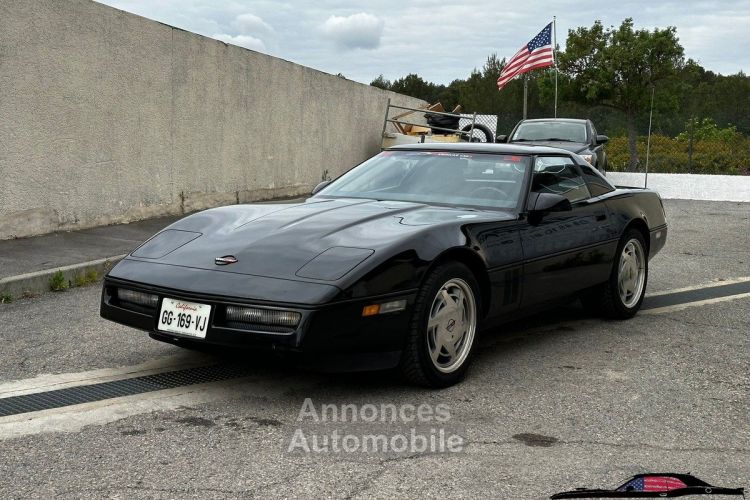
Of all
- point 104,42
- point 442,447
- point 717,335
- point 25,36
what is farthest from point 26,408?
point 104,42

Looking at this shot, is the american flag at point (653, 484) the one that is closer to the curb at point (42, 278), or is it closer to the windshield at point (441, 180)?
the windshield at point (441, 180)

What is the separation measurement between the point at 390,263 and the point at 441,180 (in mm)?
1460

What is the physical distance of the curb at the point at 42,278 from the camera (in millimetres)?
6836

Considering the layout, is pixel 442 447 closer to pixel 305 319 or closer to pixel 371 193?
pixel 305 319

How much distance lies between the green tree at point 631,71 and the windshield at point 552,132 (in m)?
22.5

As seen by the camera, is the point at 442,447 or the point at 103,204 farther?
the point at 103,204

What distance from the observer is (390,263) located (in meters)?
4.26

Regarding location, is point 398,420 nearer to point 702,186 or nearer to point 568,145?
point 568,145

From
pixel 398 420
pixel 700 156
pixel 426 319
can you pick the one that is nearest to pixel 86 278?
pixel 426 319

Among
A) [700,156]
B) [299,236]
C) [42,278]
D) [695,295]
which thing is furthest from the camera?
[700,156]

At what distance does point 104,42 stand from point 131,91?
0.72 m

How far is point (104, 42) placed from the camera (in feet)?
33.5

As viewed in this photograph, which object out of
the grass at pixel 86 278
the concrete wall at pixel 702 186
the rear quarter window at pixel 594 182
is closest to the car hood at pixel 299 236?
the rear quarter window at pixel 594 182

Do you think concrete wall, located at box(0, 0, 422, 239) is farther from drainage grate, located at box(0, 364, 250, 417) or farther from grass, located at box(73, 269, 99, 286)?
drainage grate, located at box(0, 364, 250, 417)
